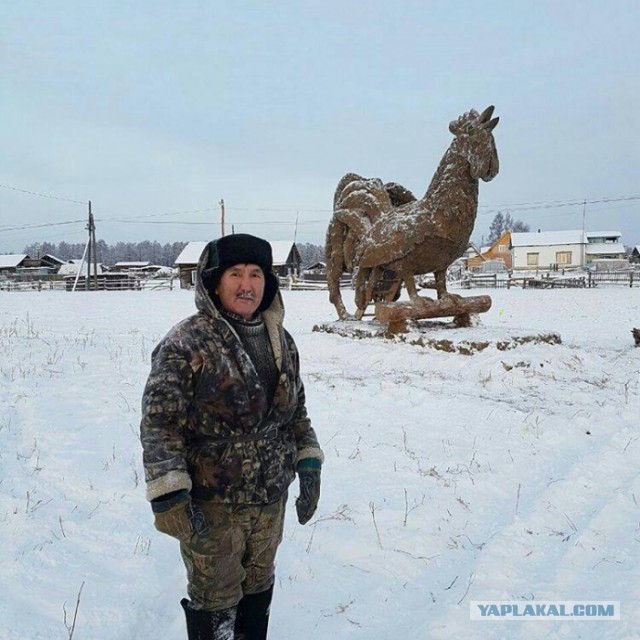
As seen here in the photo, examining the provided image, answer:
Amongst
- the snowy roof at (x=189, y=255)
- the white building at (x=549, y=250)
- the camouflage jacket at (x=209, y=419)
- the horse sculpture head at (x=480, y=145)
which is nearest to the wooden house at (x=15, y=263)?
the snowy roof at (x=189, y=255)

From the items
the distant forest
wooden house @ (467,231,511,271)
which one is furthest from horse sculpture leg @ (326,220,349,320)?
the distant forest

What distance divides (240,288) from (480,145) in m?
6.28

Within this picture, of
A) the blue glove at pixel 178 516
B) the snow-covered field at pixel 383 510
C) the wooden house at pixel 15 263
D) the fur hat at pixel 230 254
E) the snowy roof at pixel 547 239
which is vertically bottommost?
the snow-covered field at pixel 383 510

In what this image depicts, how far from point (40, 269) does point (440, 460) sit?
69083 mm

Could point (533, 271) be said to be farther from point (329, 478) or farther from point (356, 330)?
point (329, 478)

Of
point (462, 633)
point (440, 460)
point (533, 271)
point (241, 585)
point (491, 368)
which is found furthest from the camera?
point (533, 271)

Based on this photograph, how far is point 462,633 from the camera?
2.16m

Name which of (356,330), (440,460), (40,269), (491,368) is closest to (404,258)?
(356,330)

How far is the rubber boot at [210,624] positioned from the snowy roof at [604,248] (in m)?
58.8

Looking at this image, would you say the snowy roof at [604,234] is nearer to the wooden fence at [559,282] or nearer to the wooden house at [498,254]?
the wooden house at [498,254]

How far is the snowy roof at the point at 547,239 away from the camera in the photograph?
52.2 meters

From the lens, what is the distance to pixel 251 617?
2.02 meters

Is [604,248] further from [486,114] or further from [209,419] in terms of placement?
[209,419]

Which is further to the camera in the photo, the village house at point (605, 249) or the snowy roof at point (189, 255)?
the village house at point (605, 249)
